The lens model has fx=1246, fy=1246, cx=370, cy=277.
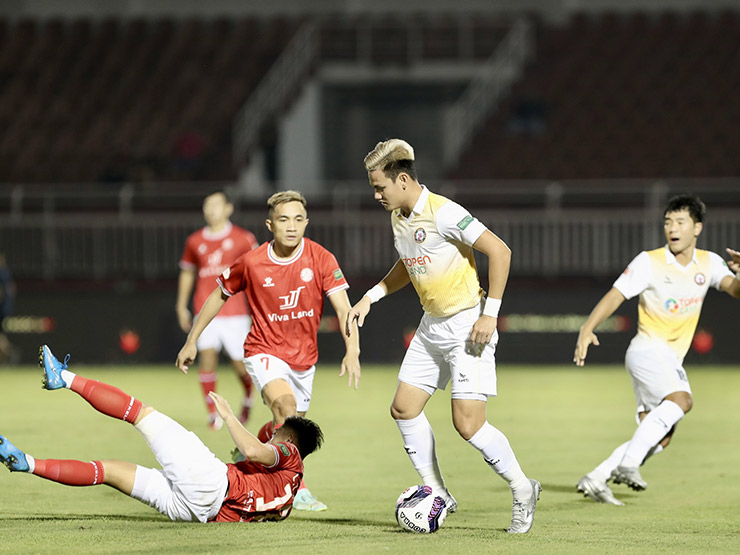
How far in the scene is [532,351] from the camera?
18812 millimetres

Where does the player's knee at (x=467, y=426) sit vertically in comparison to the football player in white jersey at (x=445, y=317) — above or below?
below

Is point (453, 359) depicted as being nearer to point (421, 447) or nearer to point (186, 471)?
point (421, 447)

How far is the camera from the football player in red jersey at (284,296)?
723cm

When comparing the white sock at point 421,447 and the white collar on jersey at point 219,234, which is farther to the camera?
the white collar on jersey at point 219,234

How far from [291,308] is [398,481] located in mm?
1549

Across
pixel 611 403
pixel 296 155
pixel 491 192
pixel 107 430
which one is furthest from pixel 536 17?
pixel 107 430

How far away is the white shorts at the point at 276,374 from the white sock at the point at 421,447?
1.00 m

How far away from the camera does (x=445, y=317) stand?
6.44 metres

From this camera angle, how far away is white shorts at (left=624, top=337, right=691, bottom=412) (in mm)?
7656

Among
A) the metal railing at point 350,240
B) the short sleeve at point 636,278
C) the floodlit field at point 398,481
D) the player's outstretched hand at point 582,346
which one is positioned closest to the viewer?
the floodlit field at point 398,481

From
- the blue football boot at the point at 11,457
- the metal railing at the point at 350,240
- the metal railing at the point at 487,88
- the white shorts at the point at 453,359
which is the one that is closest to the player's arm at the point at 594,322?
the white shorts at the point at 453,359

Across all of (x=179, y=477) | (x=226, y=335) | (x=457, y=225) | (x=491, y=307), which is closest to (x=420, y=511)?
(x=491, y=307)

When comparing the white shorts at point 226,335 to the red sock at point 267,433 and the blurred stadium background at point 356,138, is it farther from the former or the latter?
the blurred stadium background at point 356,138

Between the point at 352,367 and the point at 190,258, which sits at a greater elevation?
the point at 190,258
